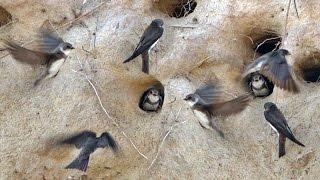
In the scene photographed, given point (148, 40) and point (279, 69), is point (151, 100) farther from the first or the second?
point (279, 69)

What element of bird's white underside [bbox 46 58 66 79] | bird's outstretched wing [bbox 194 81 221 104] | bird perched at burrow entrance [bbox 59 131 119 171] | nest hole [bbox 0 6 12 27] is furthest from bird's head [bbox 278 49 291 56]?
nest hole [bbox 0 6 12 27]

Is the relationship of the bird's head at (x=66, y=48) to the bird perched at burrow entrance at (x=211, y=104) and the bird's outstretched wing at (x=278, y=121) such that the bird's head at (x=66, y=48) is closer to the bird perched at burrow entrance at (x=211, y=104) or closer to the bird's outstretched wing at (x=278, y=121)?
the bird perched at burrow entrance at (x=211, y=104)

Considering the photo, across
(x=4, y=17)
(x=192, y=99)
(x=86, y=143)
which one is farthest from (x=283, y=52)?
(x=4, y=17)

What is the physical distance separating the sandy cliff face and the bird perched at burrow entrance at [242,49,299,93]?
7 cm

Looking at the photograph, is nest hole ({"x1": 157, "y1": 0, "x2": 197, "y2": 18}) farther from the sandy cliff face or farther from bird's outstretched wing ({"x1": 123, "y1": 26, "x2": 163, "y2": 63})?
bird's outstretched wing ({"x1": 123, "y1": 26, "x2": 163, "y2": 63})

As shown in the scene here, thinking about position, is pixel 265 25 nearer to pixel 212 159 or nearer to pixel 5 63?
pixel 212 159

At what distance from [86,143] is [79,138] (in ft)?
0.18

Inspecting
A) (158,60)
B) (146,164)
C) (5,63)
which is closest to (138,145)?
(146,164)

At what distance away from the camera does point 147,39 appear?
4418 millimetres

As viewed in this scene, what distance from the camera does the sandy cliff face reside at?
4402 millimetres

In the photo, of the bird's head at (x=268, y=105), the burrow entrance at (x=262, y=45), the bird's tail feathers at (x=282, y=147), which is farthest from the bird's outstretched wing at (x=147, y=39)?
the bird's tail feathers at (x=282, y=147)

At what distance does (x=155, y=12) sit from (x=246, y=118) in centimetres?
68

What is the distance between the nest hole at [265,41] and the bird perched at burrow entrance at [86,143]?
83 cm

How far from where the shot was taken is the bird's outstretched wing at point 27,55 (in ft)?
14.5
